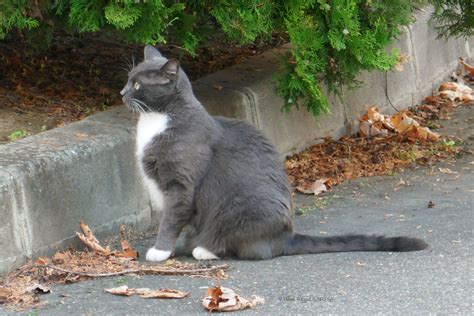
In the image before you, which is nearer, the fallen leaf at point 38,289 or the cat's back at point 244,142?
the fallen leaf at point 38,289

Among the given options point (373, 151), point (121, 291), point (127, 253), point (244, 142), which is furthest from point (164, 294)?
point (373, 151)

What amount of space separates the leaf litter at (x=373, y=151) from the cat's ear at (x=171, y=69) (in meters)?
1.94

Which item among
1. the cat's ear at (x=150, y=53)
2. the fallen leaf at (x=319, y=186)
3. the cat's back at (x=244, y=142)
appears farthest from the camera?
the fallen leaf at (x=319, y=186)

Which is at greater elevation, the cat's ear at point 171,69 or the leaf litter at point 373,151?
the cat's ear at point 171,69

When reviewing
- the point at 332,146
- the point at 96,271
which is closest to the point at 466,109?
the point at 332,146

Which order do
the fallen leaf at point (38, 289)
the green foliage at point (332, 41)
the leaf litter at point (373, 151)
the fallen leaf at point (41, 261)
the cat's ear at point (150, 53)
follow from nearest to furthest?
1. the fallen leaf at point (38, 289)
2. the fallen leaf at point (41, 261)
3. the cat's ear at point (150, 53)
4. the green foliage at point (332, 41)
5. the leaf litter at point (373, 151)

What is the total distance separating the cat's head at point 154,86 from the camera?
5699mm

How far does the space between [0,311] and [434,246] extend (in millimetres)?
2655

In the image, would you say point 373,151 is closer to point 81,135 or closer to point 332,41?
point 332,41

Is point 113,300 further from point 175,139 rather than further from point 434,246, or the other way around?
point 434,246

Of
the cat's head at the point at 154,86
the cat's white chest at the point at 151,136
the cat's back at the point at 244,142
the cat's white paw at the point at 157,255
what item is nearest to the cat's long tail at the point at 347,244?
the cat's back at the point at 244,142

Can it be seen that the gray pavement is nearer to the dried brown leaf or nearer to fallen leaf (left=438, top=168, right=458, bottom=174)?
the dried brown leaf

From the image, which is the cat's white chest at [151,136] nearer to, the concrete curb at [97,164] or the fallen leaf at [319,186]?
the concrete curb at [97,164]

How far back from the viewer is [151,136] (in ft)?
18.8
